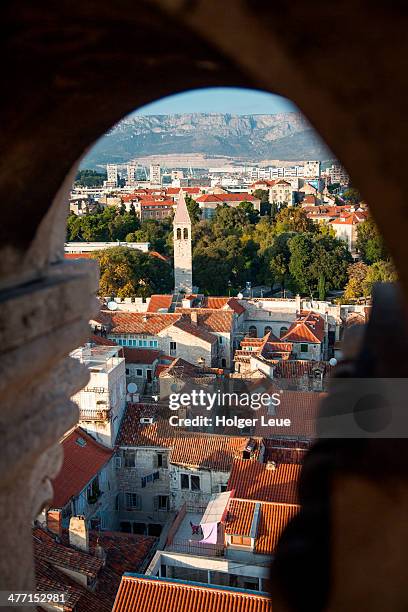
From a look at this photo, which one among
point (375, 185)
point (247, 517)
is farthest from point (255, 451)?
point (375, 185)

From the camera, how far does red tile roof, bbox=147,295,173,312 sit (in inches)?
814

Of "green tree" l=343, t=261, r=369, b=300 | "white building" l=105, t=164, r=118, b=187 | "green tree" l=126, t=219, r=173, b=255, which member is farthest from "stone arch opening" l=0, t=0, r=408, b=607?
"white building" l=105, t=164, r=118, b=187

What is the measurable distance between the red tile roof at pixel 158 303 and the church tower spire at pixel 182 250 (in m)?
4.51


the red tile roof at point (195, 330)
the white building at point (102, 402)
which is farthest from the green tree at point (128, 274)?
the white building at point (102, 402)

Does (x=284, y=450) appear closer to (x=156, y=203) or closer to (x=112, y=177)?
(x=156, y=203)

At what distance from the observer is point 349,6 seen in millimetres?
515

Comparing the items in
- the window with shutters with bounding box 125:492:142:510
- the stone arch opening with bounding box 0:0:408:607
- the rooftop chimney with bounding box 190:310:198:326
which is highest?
the stone arch opening with bounding box 0:0:408:607

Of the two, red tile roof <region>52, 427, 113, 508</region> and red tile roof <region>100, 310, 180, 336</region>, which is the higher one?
red tile roof <region>100, 310, 180, 336</region>

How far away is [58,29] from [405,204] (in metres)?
0.59

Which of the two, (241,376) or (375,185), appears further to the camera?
(241,376)

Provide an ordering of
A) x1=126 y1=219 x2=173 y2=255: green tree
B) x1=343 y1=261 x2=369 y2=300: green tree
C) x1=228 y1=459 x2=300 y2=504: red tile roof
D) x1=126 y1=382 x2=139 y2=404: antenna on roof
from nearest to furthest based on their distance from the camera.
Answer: x1=228 y1=459 x2=300 y2=504: red tile roof
x1=126 y1=382 x2=139 y2=404: antenna on roof
x1=343 y1=261 x2=369 y2=300: green tree
x1=126 y1=219 x2=173 y2=255: green tree

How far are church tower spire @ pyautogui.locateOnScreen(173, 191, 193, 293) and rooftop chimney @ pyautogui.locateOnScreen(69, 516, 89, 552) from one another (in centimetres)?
1841

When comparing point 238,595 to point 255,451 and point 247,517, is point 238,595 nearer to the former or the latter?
point 247,517

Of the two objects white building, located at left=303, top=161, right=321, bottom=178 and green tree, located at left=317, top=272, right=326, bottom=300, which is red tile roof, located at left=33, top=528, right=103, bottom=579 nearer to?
green tree, located at left=317, top=272, right=326, bottom=300
